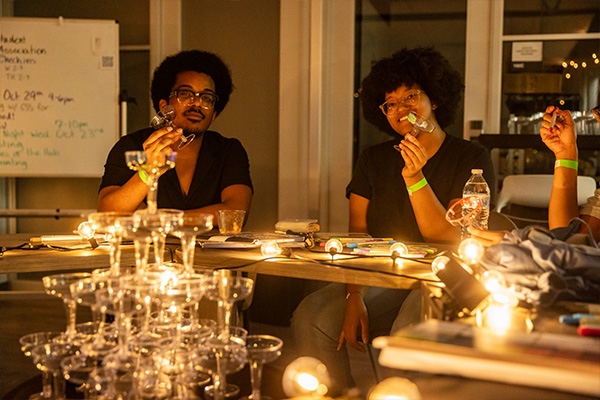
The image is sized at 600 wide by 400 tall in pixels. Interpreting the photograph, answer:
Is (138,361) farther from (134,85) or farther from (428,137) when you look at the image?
(134,85)

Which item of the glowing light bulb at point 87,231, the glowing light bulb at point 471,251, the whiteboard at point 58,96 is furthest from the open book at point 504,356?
the whiteboard at point 58,96

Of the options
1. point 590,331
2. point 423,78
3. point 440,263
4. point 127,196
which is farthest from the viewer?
point 423,78

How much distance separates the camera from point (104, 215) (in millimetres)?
1176

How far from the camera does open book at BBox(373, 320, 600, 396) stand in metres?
0.89

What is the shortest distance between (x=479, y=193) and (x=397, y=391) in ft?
4.52

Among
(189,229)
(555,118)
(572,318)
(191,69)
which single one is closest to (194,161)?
(191,69)

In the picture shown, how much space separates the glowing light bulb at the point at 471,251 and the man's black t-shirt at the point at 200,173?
137 cm

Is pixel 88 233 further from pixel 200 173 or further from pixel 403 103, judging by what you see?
pixel 403 103

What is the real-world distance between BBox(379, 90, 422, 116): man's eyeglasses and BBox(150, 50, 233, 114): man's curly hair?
885mm

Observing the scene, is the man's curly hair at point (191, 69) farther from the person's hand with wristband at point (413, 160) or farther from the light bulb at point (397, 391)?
the light bulb at point (397, 391)

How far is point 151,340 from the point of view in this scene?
113 centimetres

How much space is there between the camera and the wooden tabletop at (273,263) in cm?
157

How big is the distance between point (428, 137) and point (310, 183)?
1.13 metres

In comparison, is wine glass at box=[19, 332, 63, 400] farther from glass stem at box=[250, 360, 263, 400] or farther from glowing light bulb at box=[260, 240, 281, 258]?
glowing light bulb at box=[260, 240, 281, 258]
